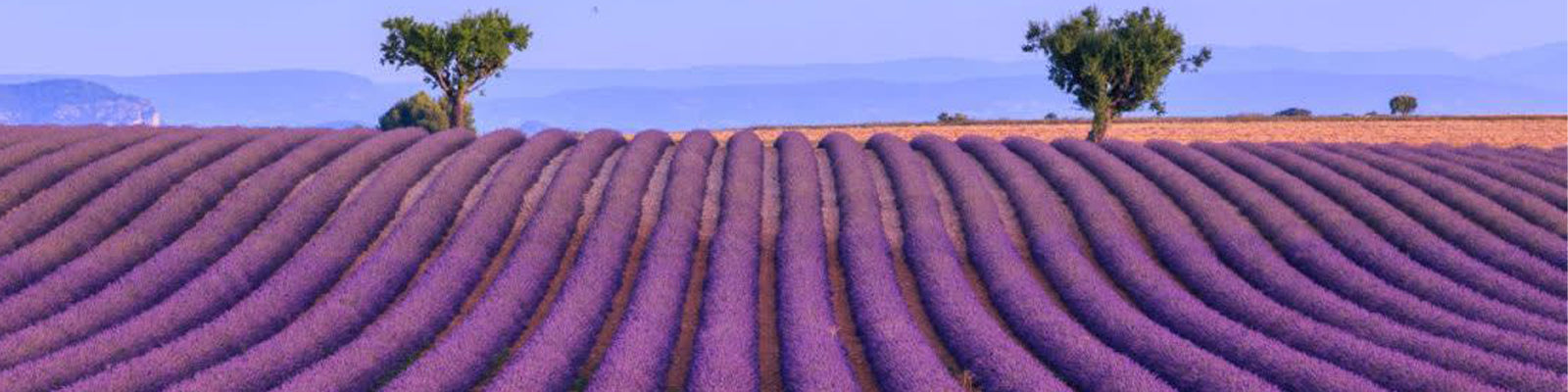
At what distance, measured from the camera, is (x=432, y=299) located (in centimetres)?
1264

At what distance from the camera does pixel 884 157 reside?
22.9 m

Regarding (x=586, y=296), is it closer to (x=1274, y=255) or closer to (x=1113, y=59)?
(x=1274, y=255)

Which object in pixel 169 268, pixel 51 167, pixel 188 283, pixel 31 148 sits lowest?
pixel 188 283

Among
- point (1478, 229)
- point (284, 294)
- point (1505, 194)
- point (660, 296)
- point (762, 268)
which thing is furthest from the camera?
point (1505, 194)

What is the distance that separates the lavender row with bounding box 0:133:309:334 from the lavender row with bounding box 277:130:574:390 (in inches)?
134

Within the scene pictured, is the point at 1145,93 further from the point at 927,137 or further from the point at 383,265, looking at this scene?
the point at 383,265

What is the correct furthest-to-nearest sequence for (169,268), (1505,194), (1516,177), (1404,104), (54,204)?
(1404,104)
(1516,177)
(1505,194)
(54,204)
(169,268)

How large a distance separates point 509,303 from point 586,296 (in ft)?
2.57

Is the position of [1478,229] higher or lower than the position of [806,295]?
lower

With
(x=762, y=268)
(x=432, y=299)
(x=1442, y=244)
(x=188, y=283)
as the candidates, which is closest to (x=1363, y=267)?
(x=1442, y=244)

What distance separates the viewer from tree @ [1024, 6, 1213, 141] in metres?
32.8

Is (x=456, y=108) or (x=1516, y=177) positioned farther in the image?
(x=456, y=108)

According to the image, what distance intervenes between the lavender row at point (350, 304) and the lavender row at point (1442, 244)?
11.2 m

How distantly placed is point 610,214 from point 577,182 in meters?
2.66
